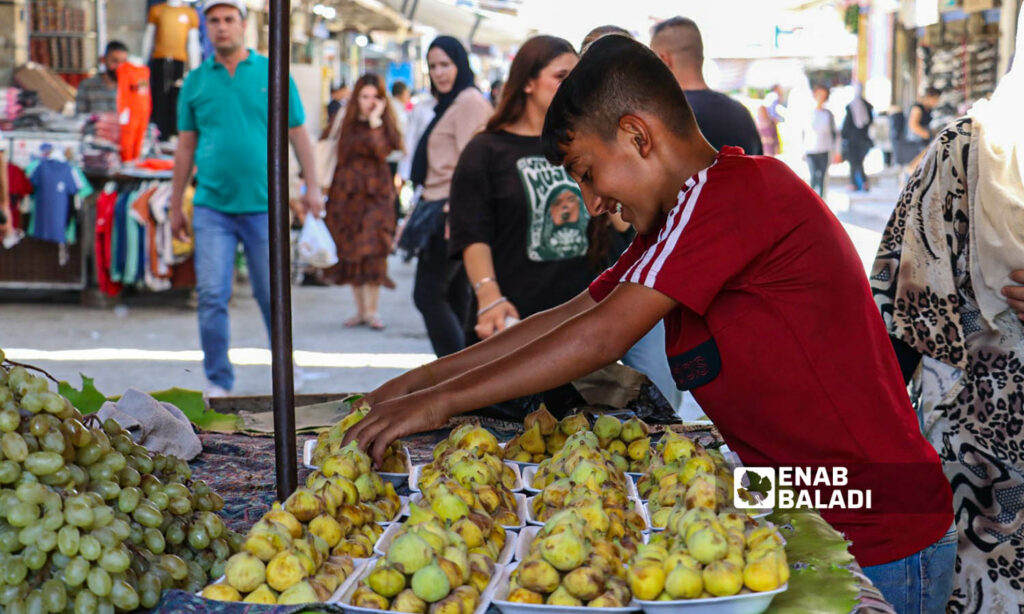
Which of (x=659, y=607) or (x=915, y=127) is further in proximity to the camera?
(x=915, y=127)

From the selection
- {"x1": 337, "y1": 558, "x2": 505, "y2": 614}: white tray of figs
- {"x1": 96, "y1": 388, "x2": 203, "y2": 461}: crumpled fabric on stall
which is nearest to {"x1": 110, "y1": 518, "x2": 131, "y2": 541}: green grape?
{"x1": 337, "y1": 558, "x2": 505, "y2": 614}: white tray of figs

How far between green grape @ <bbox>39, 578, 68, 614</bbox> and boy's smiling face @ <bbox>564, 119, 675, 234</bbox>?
3.56ft

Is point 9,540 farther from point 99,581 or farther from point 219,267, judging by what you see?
point 219,267

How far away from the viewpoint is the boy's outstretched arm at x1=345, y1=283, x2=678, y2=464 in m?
1.95

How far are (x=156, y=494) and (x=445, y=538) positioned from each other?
47 centimetres

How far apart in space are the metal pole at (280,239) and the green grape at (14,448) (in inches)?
18.7

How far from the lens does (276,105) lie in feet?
6.25

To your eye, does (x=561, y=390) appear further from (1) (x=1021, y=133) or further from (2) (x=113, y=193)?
(2) (x=113, y=193)

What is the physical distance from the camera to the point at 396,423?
1.99 meters

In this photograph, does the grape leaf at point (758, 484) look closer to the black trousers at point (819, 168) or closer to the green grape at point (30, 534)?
the green grape at point (30, 534)

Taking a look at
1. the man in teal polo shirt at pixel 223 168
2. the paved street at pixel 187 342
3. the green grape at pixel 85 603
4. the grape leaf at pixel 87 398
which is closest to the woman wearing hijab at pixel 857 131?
the paved street at pixel 187 342

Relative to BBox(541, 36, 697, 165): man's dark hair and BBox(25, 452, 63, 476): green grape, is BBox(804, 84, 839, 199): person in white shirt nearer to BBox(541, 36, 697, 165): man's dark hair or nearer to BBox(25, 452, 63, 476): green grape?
BBox(541, 36, 697, 165): man's dark hair

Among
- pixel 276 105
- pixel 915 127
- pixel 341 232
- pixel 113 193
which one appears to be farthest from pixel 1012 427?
pixel 915 127

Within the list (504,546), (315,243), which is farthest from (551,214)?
(315,243)
